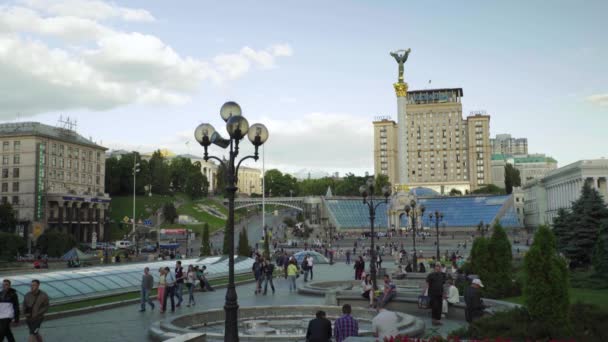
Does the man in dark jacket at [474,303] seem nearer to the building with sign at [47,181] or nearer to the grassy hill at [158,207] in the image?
the building with sign at [47,181]

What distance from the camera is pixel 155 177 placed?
5059 inches

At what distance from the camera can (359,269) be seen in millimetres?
29672

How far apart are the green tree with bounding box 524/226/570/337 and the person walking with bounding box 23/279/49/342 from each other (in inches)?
398

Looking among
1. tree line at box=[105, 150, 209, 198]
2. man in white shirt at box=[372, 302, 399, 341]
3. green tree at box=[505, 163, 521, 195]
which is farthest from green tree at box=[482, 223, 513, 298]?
green tree at box=[505, 163, 521, 195]

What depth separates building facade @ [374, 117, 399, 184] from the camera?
557ft

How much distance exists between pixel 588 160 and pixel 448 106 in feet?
253

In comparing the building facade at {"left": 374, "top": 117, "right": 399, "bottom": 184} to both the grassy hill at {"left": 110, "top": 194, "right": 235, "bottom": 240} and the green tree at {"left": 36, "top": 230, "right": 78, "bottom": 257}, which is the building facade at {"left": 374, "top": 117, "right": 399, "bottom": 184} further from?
the green tree at {"left": 36, "top": 230, "right": 78, "bottom": 257}

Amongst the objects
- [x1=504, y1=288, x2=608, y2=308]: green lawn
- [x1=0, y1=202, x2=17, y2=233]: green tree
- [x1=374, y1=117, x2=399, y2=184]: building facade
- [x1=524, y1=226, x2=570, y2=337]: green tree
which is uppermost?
[x1=374, y1=117, x2=399, y2=184]: building facade

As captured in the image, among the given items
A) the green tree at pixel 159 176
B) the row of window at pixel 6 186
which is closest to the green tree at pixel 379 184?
the green tree at pixel 159 176

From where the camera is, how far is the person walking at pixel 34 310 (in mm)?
11258

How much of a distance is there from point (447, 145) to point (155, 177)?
84.7m

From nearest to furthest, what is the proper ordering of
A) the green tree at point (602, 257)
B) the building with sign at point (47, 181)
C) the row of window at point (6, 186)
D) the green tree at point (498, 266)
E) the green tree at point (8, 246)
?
the green tree at point (498, 266) < the green tree at point (602, 257) < the green tree at point (8, 246) < the building with sign at point (47, 181) < the row of window at point (6, 186)

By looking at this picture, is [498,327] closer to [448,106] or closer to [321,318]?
[321,318]

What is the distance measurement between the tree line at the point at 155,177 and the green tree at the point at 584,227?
9097 centimetres
